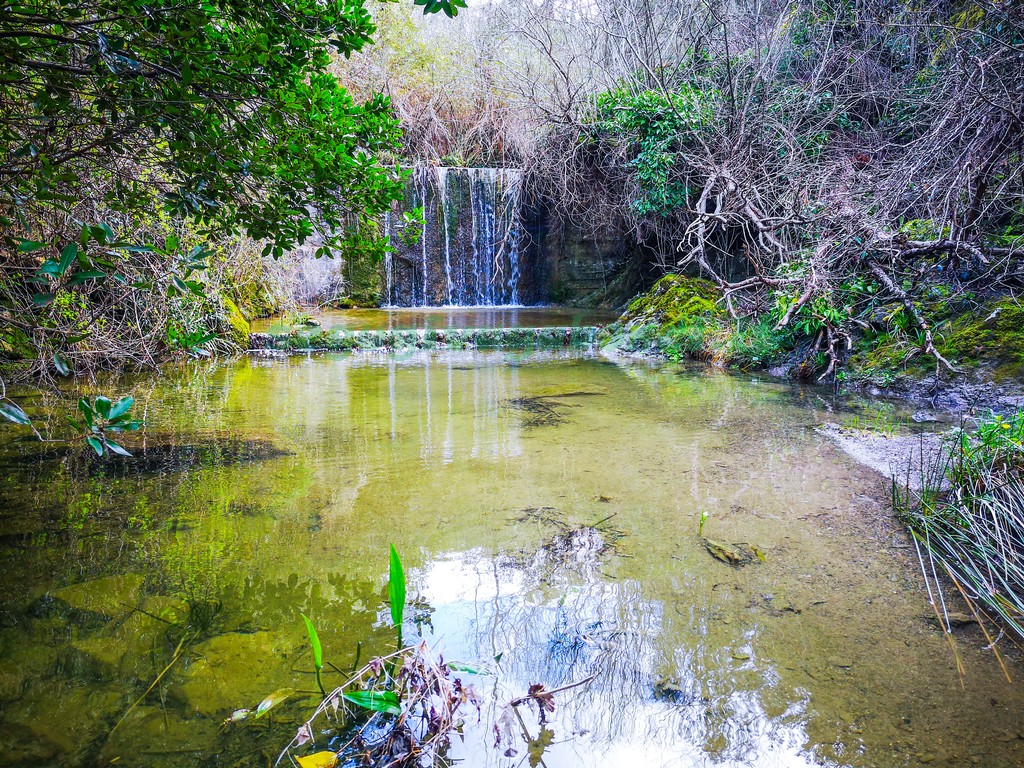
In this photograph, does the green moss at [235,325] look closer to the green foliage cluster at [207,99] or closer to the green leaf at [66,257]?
the green foliage cluster at [207,99]

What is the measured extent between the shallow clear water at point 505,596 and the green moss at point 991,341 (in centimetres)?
215

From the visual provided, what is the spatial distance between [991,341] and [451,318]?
777 centimetres

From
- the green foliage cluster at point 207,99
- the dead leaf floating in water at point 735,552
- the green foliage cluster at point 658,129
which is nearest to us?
the green foliage cluster at point 207,99

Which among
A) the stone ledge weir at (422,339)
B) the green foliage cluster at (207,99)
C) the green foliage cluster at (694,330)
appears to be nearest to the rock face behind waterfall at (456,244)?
the stone ledge weir at (422,339)

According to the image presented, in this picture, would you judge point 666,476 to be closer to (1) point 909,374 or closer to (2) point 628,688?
(2) point 628,688

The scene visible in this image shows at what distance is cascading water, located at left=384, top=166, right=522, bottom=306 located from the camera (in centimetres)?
1352

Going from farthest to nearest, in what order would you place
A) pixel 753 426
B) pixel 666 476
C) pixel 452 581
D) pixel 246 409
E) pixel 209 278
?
1. pixel 209 278
2. pixel 246 409
3. pixel 753 426
4. pixel 666 476
5. pixel 452 581

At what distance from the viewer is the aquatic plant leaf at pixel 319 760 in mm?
1466

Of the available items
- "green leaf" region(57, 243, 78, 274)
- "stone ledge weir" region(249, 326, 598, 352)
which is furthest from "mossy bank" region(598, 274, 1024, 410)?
"green leaf" region(57, 243, 78, 274)

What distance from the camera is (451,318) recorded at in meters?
11.0

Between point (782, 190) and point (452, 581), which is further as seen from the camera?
point (782, 190)

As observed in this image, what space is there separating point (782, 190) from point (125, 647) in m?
8.77

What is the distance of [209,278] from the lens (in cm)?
696

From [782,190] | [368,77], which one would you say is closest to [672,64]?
[782,190]
